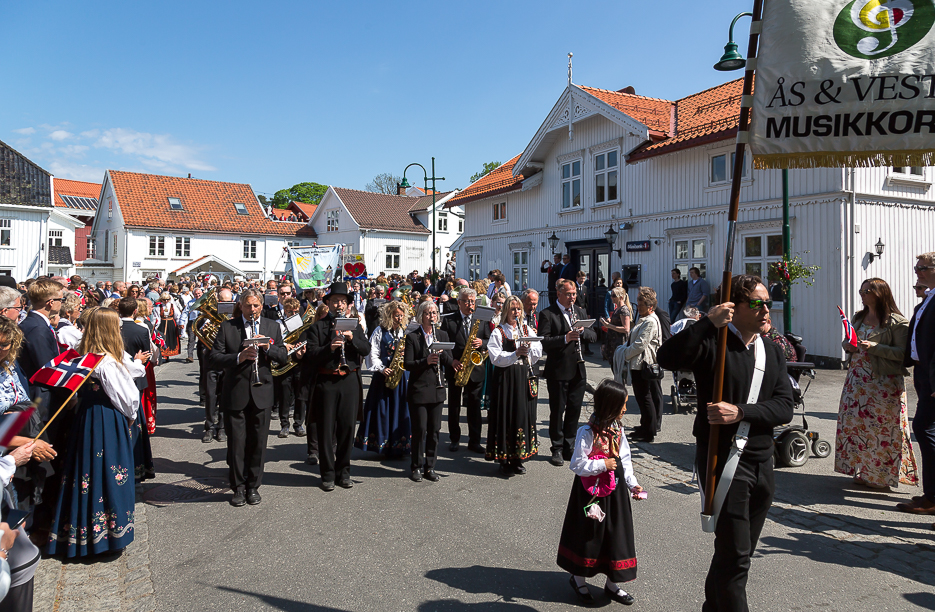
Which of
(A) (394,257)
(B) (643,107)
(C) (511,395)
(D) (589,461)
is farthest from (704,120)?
(A) (394,257)

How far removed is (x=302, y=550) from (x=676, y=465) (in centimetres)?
416

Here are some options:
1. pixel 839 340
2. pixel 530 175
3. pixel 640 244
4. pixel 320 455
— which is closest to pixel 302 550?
pixel 320 455

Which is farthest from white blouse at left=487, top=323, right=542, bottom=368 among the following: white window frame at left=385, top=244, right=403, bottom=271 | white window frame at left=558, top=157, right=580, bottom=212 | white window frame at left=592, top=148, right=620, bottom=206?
white window frame at left=385, top=244, right=403, bottom=271

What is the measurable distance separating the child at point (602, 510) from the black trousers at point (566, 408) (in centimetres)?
307

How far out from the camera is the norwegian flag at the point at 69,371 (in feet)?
14.0

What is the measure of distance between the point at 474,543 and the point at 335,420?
7.04 feet

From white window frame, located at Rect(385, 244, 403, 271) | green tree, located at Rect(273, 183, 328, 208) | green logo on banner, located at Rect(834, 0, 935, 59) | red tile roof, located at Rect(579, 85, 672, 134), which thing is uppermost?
green tree, located at Rect(273, 183, 328, 208)

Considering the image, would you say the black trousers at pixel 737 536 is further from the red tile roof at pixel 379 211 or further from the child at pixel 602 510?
the red tile roof at pixel 379 211

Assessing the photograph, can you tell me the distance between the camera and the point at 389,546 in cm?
462

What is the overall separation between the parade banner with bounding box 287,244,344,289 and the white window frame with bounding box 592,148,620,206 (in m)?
8.88

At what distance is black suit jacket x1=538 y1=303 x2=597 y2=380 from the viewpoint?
6809 mm

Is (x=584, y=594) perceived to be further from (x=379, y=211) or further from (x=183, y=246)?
(x=379, y=211)

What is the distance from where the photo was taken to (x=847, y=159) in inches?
138

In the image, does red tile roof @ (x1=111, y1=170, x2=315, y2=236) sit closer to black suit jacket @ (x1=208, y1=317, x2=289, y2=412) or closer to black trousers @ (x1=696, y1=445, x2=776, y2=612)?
black suit jacket @ (x1=208, y1=317, x2=289, y2=412)
